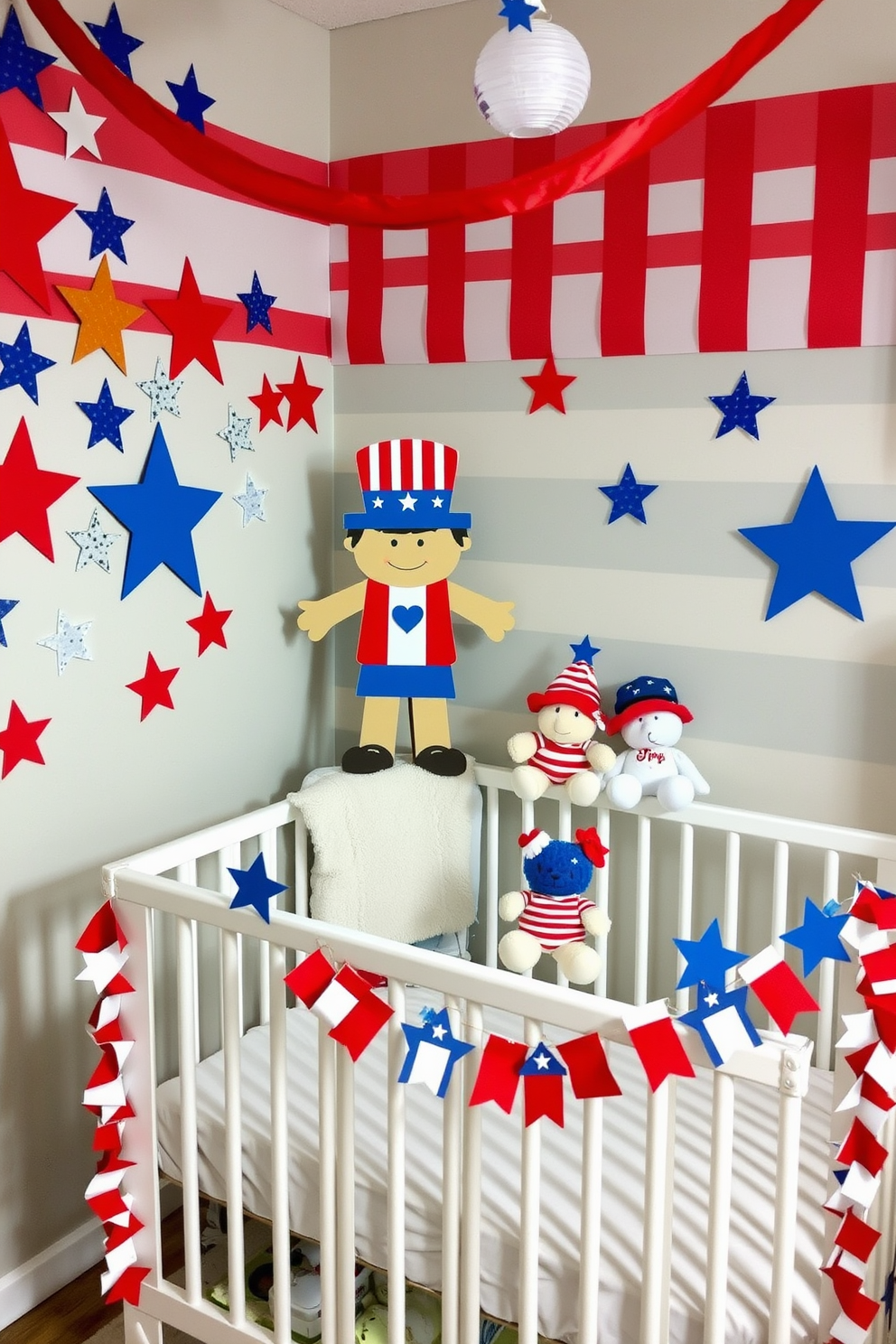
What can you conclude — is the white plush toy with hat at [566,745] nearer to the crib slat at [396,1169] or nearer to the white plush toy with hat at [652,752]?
the white plush toy with hat at [652,752]

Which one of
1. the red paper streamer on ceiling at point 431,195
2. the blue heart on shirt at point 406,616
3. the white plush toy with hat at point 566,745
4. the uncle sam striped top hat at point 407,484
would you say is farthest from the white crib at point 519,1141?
the red paper streamer on ceiling at point 431,195

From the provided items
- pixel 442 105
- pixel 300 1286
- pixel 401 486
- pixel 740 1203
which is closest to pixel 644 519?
pixel 401 486

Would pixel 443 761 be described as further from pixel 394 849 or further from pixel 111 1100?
pixel 111 1100

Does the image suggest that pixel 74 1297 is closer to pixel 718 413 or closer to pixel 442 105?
pixel 718 413

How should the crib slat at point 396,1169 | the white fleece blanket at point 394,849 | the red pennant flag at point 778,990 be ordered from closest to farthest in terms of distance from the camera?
the red pennant flag at point 778,990, the crib slat at point 396,1169, the white fleece blanket at point 394,849

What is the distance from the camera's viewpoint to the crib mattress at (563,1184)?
58.8 inches

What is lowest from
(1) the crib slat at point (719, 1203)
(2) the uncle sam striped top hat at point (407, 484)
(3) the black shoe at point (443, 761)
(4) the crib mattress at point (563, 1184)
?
(4) the crib mattress at point (563, 1184)

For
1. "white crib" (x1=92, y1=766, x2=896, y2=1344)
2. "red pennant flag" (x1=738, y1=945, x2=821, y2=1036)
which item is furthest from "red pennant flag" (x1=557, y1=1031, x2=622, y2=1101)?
"red pennant flag" (x1=738, y1=945, x2=821, y2=1036)

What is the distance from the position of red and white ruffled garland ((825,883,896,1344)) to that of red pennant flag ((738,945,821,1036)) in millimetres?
70

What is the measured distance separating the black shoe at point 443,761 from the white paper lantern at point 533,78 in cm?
113

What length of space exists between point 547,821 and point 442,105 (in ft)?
4.43

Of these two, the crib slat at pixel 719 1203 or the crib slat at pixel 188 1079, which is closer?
the crib slat at pixel 719 1203

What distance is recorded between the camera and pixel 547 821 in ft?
7.74

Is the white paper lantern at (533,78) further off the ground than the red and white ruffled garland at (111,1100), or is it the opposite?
the white paper lantern at (533,78)
